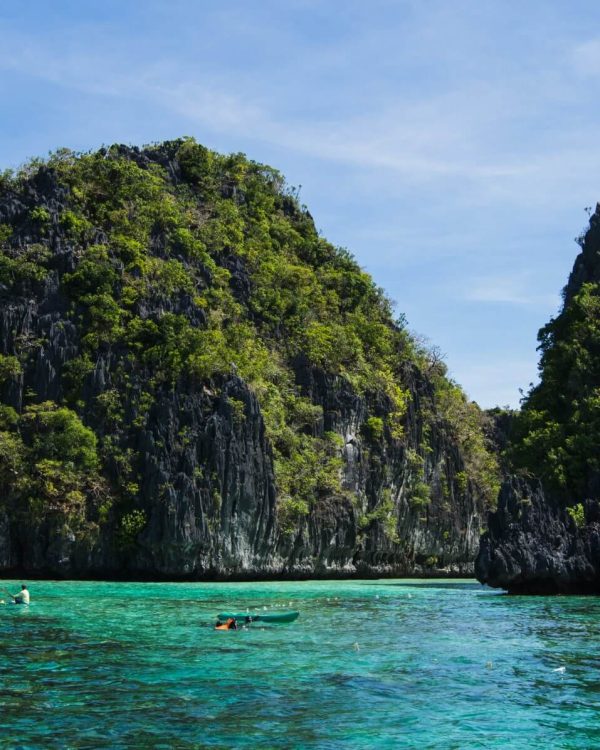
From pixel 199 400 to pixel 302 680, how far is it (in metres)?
38.5

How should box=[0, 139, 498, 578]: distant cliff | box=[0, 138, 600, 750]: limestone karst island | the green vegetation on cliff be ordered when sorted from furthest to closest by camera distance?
box=[0, 139, 498, 578]: distant cliff < the green vegetation on cliff < box=[0, 138, 600, 750]: limestone karst island

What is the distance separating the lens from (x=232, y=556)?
5303 centimetres

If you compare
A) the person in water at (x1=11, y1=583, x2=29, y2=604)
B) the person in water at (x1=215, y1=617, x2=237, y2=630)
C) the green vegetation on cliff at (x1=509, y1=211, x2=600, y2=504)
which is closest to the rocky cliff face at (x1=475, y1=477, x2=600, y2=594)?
the green vegetation on cliff at (x1=509, y1=211, x2=600, y2=504)

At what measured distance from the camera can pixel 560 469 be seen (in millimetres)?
45938

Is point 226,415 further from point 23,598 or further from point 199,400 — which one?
point 23,598

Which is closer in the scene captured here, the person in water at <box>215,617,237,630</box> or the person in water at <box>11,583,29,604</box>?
the person in water at <box>215,617,237,630</box>

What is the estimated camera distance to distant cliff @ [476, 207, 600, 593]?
39875 mm

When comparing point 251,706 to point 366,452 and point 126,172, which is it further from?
point 126,172

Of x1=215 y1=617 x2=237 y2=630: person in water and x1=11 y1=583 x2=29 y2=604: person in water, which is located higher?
x1=11 y1=583 x2=29 y2=604: person in water

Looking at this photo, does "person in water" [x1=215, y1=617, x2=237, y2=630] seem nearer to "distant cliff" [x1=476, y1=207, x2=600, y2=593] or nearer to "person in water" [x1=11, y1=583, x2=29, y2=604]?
"person in water" [x1=11, y1=583, x2=29, y2=604]

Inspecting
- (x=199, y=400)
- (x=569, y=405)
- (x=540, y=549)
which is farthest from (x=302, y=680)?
(x=199, y=400)

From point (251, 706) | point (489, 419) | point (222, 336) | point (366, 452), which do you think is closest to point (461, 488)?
point (366, 452)

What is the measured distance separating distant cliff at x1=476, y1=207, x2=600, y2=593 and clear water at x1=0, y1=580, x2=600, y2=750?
336 inches

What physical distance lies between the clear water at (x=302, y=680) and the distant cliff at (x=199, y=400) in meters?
20.4
